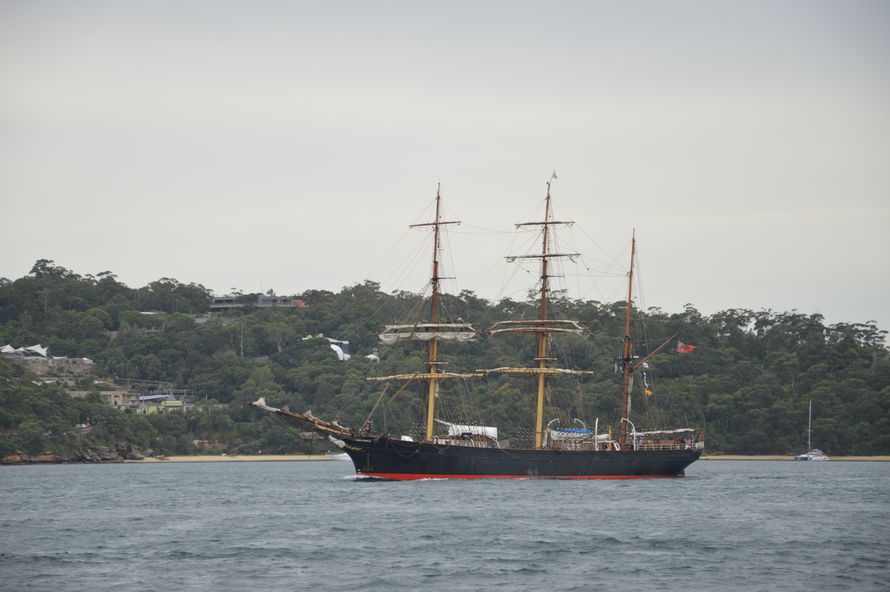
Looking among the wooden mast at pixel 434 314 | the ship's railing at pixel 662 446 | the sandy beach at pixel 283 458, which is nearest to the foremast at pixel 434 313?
the wooden mast at pixel 434 314

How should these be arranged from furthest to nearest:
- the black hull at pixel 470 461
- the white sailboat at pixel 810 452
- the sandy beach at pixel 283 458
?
the sandy beach at pixel 283 458, the white sailboat at pixel 810 452, the black hull at pixel 470 461

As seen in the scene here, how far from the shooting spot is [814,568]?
47.3 meters

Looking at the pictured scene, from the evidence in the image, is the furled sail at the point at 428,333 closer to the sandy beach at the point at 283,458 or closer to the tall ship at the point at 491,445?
the tall ship at the point at 491,445

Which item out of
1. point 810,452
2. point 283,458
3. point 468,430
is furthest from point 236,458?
point 810,452

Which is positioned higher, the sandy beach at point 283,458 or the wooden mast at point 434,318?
the wooden mast at point 434,318

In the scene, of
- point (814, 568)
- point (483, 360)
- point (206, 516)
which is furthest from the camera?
point (483, 360)

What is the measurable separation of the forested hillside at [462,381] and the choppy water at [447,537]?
4604cm

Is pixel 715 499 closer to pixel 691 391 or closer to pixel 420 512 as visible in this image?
pixel 420 512

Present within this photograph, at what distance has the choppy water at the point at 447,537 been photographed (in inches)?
1773

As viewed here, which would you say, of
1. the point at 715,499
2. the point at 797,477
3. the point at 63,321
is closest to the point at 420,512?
the point at 715,499

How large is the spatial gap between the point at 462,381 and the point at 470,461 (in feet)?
219

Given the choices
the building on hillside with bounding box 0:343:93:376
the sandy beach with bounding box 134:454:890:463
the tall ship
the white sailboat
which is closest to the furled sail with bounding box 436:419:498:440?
the tall ship

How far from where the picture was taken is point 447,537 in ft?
182

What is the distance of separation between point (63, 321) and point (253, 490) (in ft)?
402
